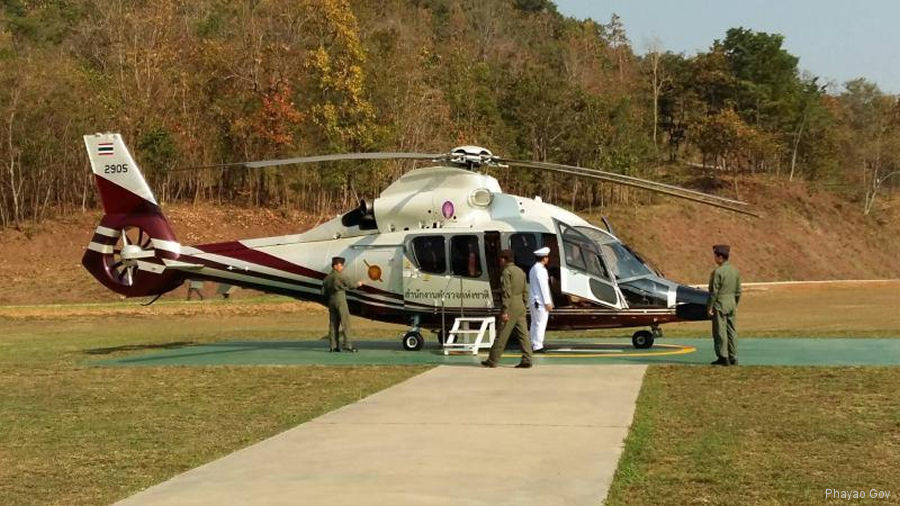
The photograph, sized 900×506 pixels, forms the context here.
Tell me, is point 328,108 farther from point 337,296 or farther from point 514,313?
point 514,313

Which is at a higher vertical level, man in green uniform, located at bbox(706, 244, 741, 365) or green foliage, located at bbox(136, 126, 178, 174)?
green foliage, located at bbox(136, 126, 178, 174)

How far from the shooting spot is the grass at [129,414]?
8.32 metres

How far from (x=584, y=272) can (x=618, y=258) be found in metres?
0.75

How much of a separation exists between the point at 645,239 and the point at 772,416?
187 feet

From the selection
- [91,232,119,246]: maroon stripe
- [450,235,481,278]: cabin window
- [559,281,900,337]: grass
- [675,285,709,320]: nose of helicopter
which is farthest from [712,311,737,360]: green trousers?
[91,232,119,246]: maroon stripe

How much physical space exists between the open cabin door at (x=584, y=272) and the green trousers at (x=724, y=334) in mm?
2637

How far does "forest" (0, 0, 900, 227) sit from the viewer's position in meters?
54.7

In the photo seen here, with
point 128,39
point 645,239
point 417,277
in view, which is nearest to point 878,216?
point 645,239

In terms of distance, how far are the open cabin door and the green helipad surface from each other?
3.26 ft

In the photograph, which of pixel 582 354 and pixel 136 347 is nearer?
pixel 582 354

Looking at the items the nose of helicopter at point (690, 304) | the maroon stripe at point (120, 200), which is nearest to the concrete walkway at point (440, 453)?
the nose of helicopter at point (690, 304)

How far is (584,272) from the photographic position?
17.8 meters

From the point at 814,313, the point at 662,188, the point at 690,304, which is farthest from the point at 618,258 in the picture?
the point at 814,313

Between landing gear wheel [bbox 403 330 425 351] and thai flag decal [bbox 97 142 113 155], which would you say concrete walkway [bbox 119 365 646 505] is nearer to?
landing gear wheel [bbox 403 330 425 351]
